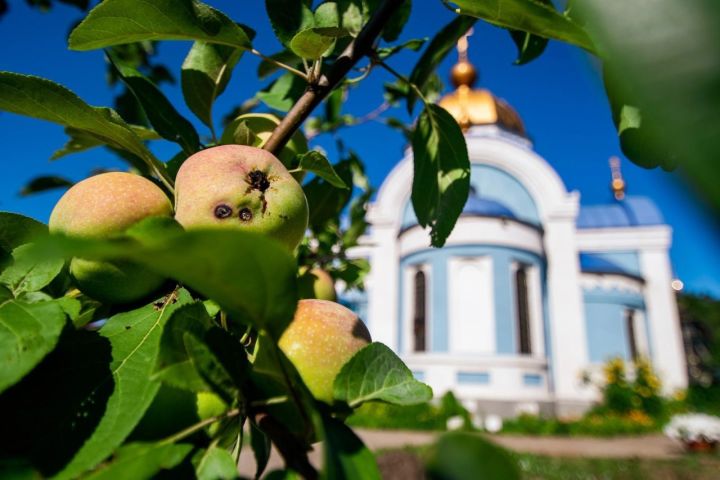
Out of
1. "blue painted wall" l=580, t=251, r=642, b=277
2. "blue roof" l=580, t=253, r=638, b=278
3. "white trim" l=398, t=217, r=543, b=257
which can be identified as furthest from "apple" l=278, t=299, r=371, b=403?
"blue painted wall" l=580, t=251, r=642, b=277

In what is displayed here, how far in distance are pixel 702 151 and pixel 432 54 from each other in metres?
0.84

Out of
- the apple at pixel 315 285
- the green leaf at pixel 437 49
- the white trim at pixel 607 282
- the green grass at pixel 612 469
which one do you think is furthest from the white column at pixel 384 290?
the green leaf at pixel 437 49

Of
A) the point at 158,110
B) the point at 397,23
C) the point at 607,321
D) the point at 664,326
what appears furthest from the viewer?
the point at 664,326

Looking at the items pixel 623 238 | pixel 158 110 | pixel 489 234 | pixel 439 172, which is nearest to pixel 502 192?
pixel 489 234

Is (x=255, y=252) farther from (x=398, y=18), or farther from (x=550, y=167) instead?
(x=550, y=167)

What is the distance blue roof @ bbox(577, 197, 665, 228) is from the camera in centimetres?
1577

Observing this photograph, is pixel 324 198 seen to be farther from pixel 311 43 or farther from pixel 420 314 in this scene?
pixel 420 314

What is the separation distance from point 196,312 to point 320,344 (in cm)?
16

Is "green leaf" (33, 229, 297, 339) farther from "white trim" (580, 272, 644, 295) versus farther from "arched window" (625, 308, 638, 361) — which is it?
"arched window" (625, 308, 638, 361)

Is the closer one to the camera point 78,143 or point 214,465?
point 214,465

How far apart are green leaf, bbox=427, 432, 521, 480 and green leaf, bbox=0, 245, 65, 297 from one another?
16.4 inches

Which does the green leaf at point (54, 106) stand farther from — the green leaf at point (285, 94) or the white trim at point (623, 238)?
the white trim at point (623, 238)

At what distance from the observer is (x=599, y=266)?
571 inches

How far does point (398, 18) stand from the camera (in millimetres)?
918
